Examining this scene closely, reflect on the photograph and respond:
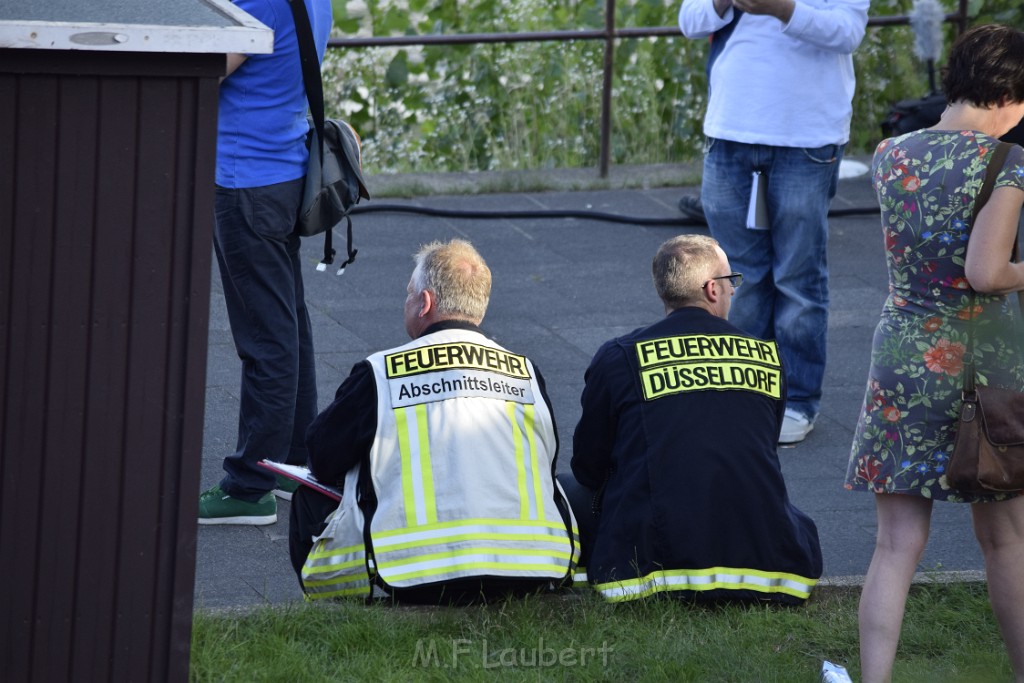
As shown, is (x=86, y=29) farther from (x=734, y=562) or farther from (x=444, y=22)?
(x=444, y=22)

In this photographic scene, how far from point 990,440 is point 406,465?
1.39 metres

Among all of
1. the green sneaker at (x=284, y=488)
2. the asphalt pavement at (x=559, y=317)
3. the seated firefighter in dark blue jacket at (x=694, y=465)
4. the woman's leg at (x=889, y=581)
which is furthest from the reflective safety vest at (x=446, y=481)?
the green sneaker at (x=284, y=488)

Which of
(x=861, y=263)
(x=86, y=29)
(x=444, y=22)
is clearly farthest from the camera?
(x=444, y=22)

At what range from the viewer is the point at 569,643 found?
12.1ft

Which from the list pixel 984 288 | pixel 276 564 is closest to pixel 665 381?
Answer: pixel 984 288

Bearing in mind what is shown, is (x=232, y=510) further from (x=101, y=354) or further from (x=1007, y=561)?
(x=1007, y=561)

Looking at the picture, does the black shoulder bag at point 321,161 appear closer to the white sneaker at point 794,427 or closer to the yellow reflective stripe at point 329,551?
the yellow reflective stripe at point 329,551

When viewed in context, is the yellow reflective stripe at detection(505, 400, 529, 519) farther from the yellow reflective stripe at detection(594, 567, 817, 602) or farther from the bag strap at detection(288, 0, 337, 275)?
the bag strap at detection(288, 0, 337, 275)

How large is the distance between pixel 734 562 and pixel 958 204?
118cm

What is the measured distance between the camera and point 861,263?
777 centimetres

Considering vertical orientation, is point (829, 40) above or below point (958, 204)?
above

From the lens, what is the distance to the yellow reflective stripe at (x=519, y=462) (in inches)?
148

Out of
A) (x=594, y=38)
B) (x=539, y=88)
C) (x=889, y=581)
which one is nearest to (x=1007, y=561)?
(x=889, y=581)

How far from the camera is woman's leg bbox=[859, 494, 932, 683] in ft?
10.9
